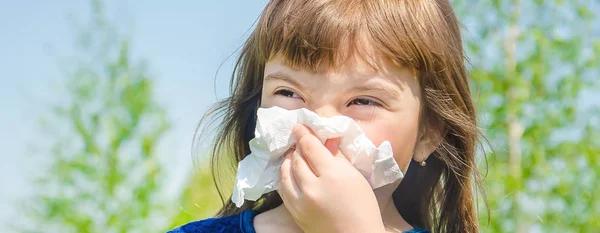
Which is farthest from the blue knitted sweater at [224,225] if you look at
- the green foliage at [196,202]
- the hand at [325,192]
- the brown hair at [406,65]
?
the green foliage at [196,202]

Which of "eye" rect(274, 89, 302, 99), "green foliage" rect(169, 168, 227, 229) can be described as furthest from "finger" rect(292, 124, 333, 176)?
"green foliage" rect(169, 168, 227, 229)

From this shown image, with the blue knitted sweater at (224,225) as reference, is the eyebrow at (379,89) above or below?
above

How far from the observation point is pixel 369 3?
2191 millimetres

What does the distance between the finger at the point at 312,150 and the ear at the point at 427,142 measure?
0.44 m

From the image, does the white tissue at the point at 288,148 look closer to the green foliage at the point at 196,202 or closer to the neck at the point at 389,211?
the neck at the point at 389,211

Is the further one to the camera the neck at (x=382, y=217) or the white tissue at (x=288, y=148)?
the neck at (x=382, y=217)

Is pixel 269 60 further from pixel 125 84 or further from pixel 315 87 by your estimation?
pixel 125 84

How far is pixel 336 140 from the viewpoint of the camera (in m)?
2.03

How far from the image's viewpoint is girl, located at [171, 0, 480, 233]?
197cm

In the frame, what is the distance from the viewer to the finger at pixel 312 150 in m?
1.95

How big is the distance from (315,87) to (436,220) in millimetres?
861

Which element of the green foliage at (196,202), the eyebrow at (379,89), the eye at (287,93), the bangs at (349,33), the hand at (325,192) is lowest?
the hand at (325,192)

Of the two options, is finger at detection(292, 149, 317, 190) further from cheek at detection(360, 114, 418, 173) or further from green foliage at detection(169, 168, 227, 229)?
green foliage at detection(169, 168, 227, 229)

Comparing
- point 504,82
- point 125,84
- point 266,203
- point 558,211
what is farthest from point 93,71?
point 266,203
